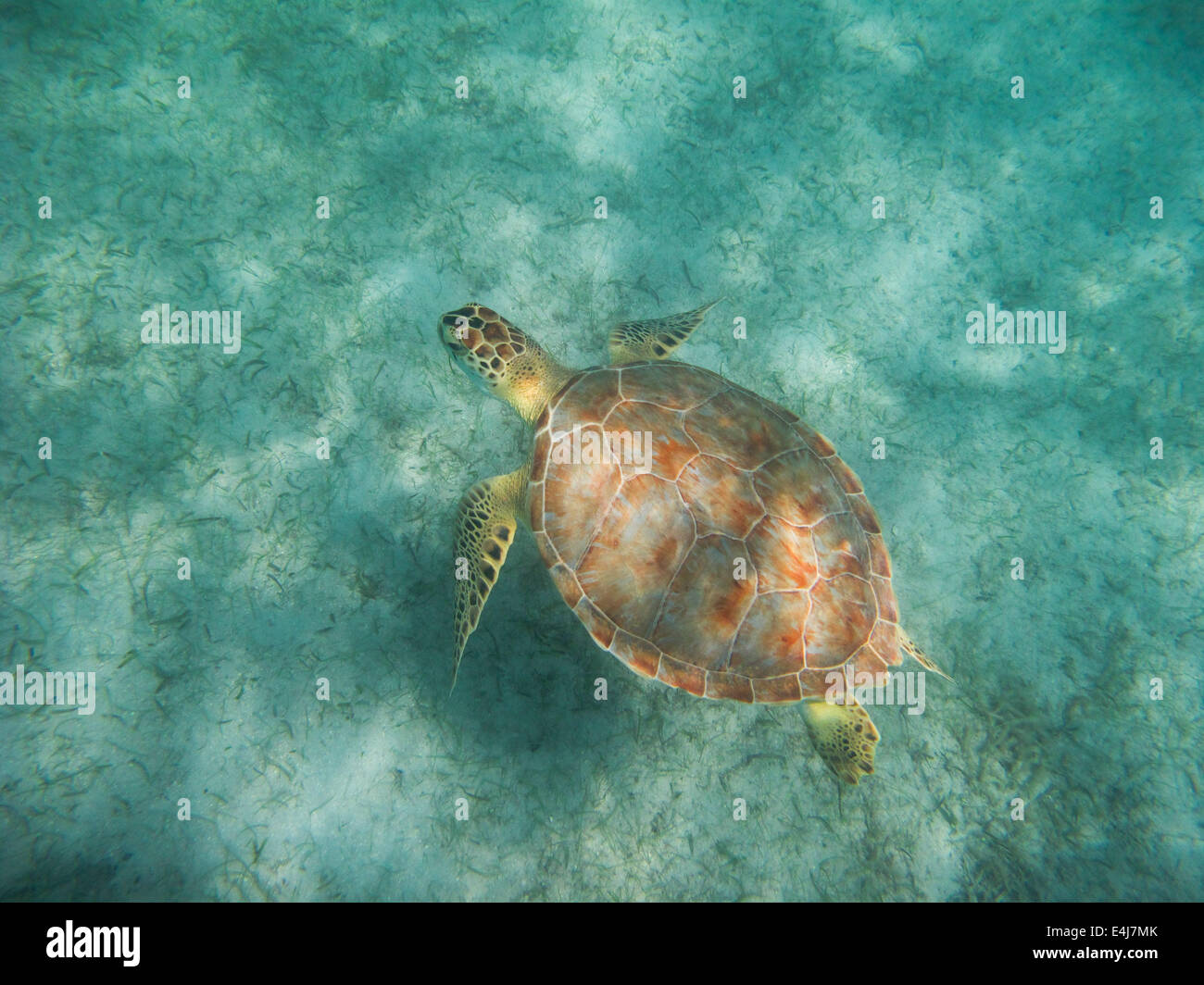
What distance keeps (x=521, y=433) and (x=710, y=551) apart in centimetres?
166

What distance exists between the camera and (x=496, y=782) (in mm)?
2900

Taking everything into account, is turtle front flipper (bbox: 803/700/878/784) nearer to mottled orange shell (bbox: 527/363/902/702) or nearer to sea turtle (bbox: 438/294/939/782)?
sea turtle (bbox: 438/294/939/782)

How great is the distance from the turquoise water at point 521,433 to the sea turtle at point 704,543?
1.93ft

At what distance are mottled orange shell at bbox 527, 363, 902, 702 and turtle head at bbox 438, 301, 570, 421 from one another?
1.67 feet

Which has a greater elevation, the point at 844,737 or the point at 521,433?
the point at 521,433

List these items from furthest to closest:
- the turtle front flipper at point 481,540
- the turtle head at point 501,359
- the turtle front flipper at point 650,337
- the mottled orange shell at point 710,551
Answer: the turtle front flipper at point 650,337 → the turtle head at point 501,359 → the turtle front flipper at point 481,540 → the mottled orange shell at point 710,551

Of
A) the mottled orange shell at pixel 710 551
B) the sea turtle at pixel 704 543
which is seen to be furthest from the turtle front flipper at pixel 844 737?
the mottled orange shell at pixel 710 551

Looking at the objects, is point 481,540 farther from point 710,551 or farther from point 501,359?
point 710,551

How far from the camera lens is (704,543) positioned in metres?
2.46

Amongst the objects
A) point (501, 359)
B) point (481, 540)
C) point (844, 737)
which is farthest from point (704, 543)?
point (501, 359)

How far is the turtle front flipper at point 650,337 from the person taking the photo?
11.3 feet

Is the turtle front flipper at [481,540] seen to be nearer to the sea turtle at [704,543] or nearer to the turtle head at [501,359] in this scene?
the sea turtle at [704,543]

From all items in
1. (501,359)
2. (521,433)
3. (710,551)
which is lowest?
(710,551)
